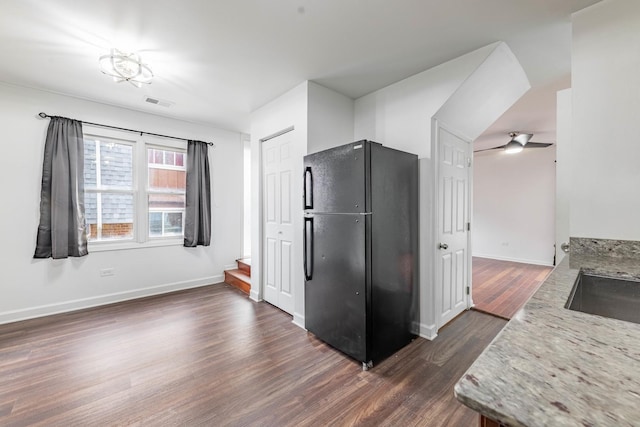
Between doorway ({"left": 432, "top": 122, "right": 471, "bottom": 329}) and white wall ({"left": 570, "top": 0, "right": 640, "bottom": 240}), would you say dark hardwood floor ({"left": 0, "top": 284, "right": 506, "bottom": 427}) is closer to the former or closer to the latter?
doorway ({"left": 432, "top": 122, "right": 471, "bottom": 329})

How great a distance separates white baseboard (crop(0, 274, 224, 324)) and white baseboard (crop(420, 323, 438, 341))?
132 inches

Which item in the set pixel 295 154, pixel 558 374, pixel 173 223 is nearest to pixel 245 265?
pixel 173 223

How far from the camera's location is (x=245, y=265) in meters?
4.31

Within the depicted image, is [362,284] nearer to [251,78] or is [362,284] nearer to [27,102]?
[251,78]

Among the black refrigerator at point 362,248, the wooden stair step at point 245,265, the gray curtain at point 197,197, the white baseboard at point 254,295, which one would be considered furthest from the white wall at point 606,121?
the gray curtain at point 197,197

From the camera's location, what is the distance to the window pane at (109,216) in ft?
11.1

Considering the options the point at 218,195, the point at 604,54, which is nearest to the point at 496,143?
the point at 604,54

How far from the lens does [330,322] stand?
232 cm

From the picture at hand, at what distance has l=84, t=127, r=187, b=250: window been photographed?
11.2 feet

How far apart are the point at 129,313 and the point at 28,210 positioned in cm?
165

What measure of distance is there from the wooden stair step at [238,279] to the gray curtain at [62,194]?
6.22 ft

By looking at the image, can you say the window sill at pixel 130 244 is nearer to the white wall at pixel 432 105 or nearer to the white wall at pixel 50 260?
the white wall at pixel 50 260

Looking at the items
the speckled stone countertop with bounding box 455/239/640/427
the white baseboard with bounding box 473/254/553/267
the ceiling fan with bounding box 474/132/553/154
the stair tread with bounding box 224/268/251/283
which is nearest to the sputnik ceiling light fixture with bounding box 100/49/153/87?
the stair tread with bounding box 224/268/251/283

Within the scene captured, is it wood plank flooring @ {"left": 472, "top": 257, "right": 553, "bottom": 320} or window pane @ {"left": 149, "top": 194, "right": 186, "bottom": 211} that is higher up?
window pane @ {"left": 149, "top": 194, "right": 186, "bottom": 211}
